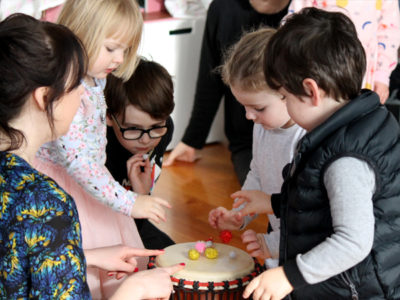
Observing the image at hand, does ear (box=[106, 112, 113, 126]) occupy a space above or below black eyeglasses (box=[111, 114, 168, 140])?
above

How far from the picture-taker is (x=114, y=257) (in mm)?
1544

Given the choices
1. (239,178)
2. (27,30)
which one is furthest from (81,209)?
(239,178)

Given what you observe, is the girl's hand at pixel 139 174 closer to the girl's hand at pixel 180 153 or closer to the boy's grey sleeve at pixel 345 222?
the boy's grey sleeve at pixel 345 222

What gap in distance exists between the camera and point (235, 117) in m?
3.17

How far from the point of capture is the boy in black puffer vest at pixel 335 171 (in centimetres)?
127

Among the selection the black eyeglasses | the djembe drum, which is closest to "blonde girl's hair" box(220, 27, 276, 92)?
the black eyeglasses

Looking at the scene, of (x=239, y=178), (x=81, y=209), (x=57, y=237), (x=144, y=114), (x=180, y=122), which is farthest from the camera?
(x=180, y=122)

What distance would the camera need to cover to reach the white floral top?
169 cm

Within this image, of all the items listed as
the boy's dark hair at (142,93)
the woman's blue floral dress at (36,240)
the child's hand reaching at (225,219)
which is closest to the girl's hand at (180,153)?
the boy's dark hair at (142,93)

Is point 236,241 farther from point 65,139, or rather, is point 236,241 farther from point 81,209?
point 65,139

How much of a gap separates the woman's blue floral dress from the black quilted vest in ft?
1.68

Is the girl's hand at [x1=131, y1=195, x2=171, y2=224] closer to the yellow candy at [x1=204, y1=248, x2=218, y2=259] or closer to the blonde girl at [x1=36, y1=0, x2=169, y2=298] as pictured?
the blonde girl at [x1=36, y1=0, x2=169, y2=298]

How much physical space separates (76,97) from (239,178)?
179 centimetres

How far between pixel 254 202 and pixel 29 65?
774mm
